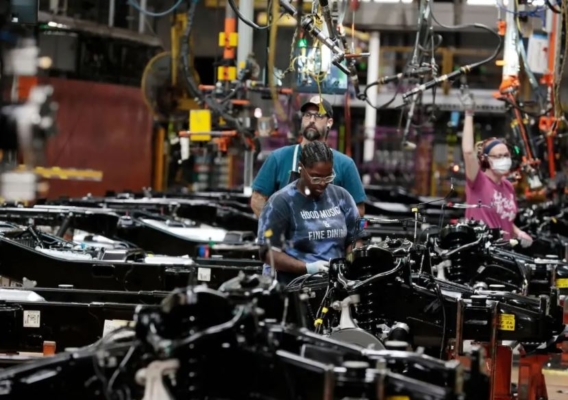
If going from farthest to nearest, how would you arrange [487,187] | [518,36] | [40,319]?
[518,36]
[487,187]
[40,319]

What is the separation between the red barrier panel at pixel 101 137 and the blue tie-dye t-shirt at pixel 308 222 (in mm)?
8636

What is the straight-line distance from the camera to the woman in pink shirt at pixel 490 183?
9.71m

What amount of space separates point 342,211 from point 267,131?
6982 millimetres

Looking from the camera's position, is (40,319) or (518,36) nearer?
(40,319)

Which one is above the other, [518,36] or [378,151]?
[518,36]

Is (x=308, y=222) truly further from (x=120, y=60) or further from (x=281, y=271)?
(x=120, y=60)

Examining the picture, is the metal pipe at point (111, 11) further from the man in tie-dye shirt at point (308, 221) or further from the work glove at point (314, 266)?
the work glove at point (314, 266)

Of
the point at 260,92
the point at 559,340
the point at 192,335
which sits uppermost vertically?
the point at 260,92

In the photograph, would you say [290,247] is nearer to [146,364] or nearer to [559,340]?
[559,340]

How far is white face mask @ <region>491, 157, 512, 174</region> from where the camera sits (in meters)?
9.84

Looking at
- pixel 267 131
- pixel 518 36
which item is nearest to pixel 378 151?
pixel 267 131

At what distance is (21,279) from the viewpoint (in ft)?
27.3

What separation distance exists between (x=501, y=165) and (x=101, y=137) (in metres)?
8.40

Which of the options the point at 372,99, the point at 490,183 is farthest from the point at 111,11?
the point at 490,183
